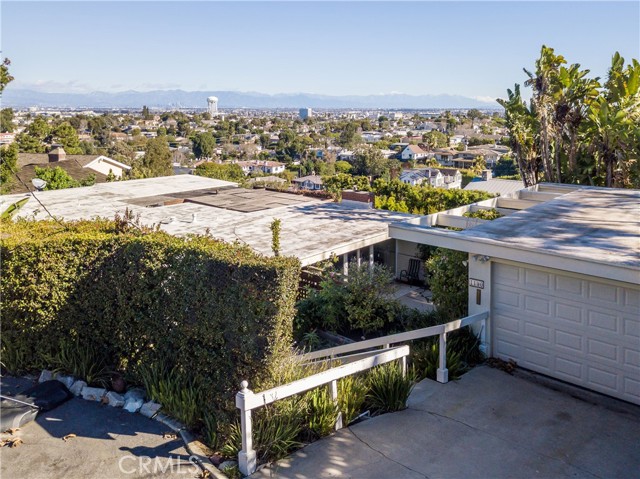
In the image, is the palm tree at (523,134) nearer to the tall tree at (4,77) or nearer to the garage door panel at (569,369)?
the garage door panel at (569,369)

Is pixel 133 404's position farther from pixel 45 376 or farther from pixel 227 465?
pixel 227 465

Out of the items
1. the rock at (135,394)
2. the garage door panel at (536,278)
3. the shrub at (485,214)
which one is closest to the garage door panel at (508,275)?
the garage door panel at (536,278)

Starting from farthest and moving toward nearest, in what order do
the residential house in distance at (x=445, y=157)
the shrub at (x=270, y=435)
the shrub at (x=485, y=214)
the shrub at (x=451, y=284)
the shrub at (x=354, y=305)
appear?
1. the residential house in distance at (x=445, y=157)
2. the shrub at (x=485, y=214)
3. the shrub at (x=354, y=305)
4. the shrub at (x=451, y=284)
5. the shrub at (x=270, y=435)

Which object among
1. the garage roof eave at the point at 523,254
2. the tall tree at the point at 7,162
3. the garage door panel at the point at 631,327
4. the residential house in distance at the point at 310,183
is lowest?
the residential house in distance at the point at 310,183

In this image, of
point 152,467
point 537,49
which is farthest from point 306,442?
point 537,49

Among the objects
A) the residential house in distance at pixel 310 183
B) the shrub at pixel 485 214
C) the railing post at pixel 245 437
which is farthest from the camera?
the residential house in distance at pixel 310 183

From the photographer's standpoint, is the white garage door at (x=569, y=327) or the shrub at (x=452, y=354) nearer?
the white garage door at (x=569, y=327)

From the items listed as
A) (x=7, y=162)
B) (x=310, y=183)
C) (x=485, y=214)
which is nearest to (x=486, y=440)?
(x=485, y=214)

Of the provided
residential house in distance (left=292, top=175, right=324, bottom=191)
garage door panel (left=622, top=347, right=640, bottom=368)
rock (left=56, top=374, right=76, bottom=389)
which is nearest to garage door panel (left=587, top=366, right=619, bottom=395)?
garage door panel (left=622, top=347, right=640, bottom=368)
